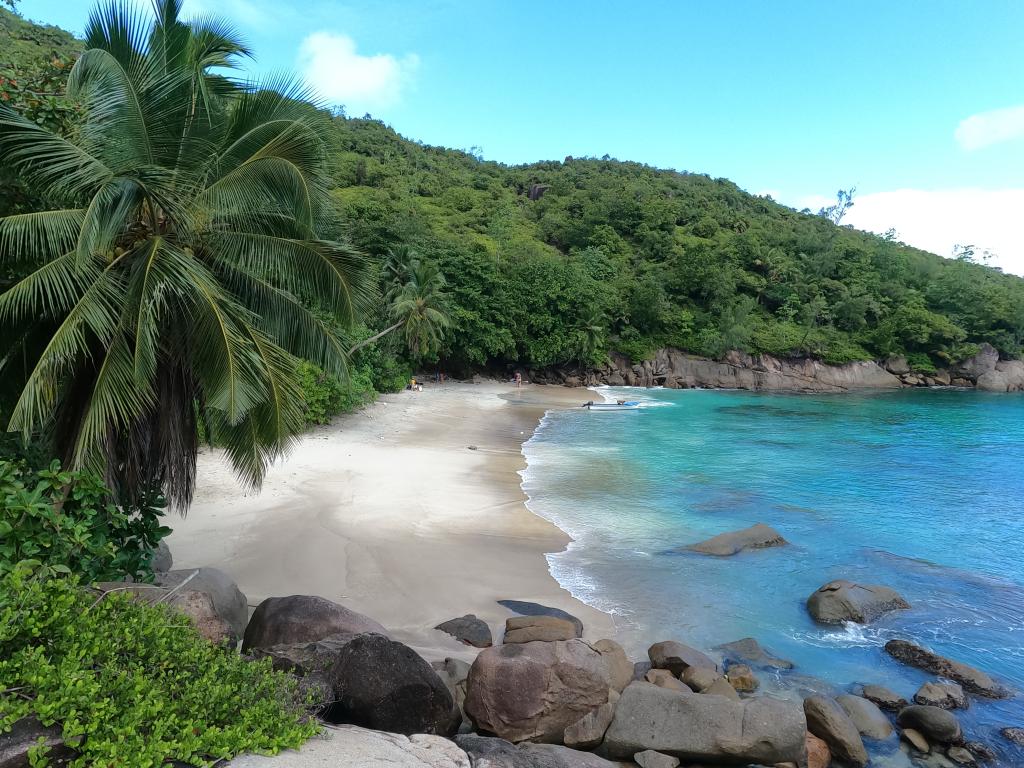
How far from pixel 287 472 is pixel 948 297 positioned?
72.1 meters

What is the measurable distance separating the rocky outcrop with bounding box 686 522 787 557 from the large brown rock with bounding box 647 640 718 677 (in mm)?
5152

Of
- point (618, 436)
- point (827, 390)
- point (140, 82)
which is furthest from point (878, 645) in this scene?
point (827, 390)

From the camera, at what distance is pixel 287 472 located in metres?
17.3

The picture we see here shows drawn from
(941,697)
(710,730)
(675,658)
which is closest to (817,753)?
(710,730)

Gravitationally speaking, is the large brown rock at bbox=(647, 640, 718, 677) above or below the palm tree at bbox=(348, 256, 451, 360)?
below

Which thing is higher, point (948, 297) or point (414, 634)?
point (948, 297)

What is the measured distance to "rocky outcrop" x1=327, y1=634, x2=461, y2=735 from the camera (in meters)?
5.88

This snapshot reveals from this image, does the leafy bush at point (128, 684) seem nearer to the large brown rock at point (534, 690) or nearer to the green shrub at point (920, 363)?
the large brown rock at point (534, 690)

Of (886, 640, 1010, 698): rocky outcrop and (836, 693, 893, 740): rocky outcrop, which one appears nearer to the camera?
(836, 693, 893, 740): rocky outcrop

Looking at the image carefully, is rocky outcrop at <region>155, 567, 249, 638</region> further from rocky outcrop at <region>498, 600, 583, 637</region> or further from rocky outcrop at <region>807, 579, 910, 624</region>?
rocky outcrop at <region>807, 579, 910, 624</region>

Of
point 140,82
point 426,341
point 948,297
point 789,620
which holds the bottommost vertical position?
point 789,620

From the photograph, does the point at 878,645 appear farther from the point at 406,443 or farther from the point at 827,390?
the point at 827,390

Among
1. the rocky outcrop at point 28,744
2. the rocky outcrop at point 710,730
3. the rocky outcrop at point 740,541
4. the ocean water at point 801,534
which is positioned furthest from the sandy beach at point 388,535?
the rocky outcrop at point 28,744

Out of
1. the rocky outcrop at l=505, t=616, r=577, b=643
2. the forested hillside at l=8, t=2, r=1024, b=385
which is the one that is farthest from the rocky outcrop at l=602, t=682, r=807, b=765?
the forested hillside at l=8, t=2, r=1024, b=385
